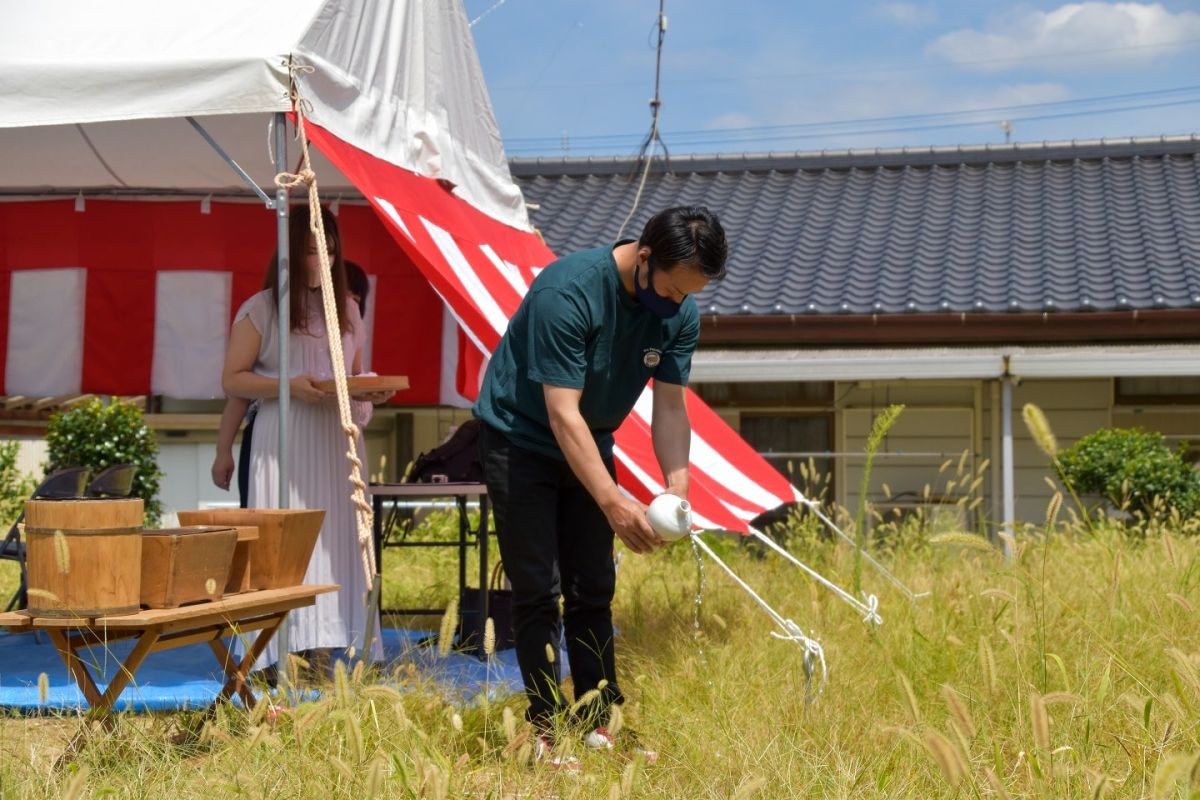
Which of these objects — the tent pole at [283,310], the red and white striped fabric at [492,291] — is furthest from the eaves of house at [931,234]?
the tent pole at [283,310]

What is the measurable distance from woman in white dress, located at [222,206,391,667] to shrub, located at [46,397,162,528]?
200 inches

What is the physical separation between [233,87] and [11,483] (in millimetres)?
7632

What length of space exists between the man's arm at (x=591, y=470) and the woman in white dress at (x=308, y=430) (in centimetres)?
129

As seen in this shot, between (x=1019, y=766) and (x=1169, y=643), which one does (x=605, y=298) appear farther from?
(x=1169, y=643)

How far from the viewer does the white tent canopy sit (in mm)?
3709

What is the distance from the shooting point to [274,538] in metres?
3.29

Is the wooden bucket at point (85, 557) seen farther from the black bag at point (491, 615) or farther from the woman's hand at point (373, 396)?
the black bag at point (491, 615)

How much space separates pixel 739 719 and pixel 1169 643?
129cm

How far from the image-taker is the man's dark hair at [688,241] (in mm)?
2979

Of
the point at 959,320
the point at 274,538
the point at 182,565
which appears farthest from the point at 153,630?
the point at 959,320

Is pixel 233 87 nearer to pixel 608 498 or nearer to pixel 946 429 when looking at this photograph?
pixel 608 498

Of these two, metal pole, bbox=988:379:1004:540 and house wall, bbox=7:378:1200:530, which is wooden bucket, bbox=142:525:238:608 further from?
metal pole, bbox=988:379:1004:540

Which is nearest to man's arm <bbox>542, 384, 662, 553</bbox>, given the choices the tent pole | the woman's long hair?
the tent pole

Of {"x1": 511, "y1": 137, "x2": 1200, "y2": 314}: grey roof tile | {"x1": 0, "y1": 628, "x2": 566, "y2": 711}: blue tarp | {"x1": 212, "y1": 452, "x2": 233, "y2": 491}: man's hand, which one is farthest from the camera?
{"x1": 511, "y1": 137, "x2": 1200, "y2": 314}: grey roof tile
